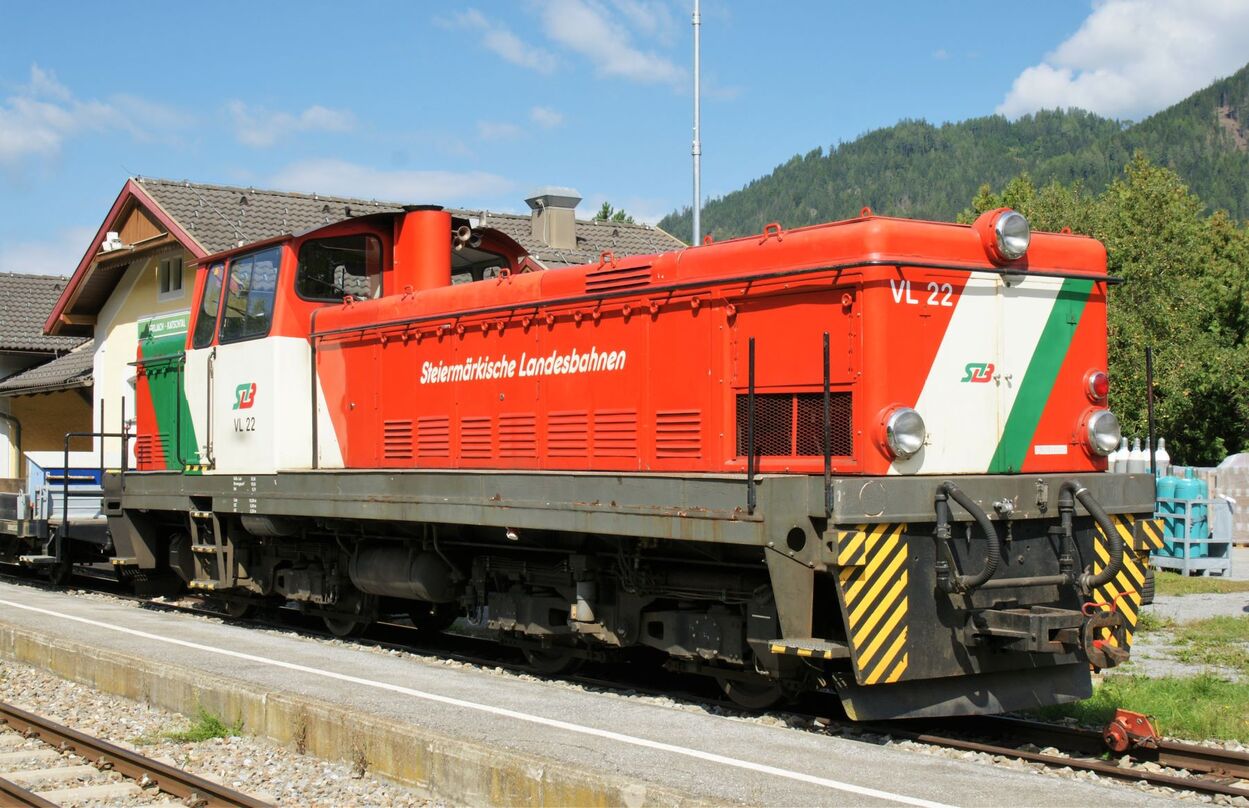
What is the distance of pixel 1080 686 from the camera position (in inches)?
287

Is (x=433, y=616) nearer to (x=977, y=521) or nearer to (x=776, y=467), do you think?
(x=776, y=467)

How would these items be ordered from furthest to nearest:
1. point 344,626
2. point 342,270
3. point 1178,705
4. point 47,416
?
point 47,416
point 344,626
point 342,270
point 1178,705

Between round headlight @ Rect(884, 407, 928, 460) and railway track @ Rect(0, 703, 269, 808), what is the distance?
148 inches

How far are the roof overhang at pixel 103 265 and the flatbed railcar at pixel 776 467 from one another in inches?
466

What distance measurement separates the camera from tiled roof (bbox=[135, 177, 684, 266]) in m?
20.8

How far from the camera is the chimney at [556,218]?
74.9 ft

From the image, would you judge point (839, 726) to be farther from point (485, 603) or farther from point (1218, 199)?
point (1218, 199)

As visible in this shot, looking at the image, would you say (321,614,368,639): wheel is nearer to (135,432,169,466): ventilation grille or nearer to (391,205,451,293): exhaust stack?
(135,432,169,466): ventilation grille

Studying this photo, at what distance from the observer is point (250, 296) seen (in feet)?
36.7

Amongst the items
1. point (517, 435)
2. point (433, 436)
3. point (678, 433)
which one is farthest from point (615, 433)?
point (433, 436)

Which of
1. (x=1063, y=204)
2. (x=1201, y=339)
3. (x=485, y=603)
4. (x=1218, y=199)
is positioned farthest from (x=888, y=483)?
(x=1218, y=199)

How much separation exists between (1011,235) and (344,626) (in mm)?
6903

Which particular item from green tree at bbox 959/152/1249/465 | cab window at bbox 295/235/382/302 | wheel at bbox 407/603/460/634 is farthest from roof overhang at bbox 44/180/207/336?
green tree at bbox 959/152/1249/465

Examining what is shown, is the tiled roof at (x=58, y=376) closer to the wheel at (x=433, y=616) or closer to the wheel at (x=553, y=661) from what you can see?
the wheel at (x=433, y=616)
